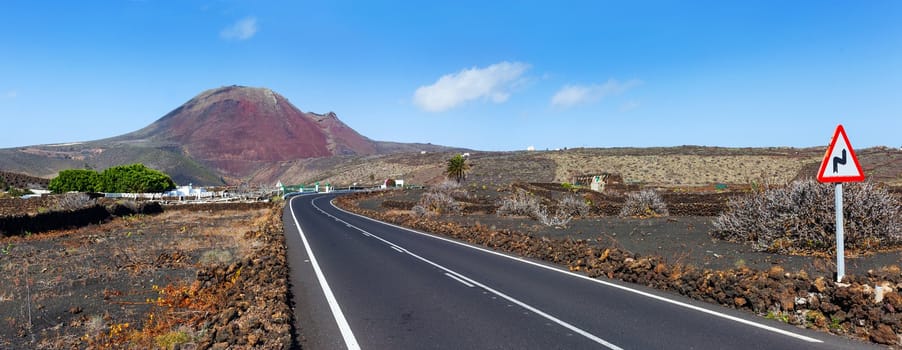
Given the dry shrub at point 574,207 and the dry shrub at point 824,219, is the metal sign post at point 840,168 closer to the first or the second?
the dry shrub at point 824,219

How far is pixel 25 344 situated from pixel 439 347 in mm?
6568

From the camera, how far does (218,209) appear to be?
46.6 m

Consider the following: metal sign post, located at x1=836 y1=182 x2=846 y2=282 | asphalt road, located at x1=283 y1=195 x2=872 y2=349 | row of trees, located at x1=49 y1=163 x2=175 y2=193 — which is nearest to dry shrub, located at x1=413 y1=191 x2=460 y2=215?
asphalt road, located at x1=283 y1=195 x2=872 y2=349

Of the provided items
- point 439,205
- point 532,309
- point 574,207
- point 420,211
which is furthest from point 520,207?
point 532,309

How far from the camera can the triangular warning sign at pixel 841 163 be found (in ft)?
26.7

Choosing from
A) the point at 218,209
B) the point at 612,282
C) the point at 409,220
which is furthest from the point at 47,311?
the point at 218,209

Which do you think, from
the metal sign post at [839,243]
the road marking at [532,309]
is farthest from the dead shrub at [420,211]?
the metal sign post at [839,243]

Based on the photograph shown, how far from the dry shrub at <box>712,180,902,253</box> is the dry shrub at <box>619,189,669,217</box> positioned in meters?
14.3

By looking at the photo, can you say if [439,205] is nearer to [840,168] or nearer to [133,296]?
[133,296]

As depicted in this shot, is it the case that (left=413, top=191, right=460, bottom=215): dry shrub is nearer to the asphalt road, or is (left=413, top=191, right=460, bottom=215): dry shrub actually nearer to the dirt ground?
the dirt ground

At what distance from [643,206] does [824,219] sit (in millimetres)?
15802

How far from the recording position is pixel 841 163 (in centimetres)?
830

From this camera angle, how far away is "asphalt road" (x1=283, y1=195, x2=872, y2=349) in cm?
685

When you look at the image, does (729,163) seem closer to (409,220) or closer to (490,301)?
(409,220)
